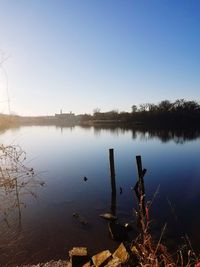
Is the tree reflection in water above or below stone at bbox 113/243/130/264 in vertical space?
above

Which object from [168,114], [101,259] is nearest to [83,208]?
[101,259]

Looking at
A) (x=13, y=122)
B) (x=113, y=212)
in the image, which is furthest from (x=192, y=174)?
(x=13, y=122)

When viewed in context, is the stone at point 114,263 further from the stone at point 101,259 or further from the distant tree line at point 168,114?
the distant tree line at point 168,114

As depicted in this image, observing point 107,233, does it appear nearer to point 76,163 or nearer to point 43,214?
point 43,214

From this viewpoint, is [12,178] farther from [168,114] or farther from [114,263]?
[168,114]

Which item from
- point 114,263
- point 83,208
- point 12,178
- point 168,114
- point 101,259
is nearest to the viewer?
point 12,178

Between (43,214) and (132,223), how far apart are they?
5.85 m

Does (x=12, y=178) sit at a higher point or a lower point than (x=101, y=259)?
higher

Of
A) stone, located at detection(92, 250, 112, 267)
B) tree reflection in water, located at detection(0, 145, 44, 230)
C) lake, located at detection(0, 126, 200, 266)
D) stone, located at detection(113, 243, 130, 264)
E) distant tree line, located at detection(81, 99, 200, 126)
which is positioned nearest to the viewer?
tree reflection in water, located at detection(0, 145, 44, 230)

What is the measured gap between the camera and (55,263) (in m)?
12.2

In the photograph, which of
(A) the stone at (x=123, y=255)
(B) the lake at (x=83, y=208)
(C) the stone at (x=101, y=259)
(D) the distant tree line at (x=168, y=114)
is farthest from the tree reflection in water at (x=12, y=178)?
(D) the distant tree line at (x=168, y=114)

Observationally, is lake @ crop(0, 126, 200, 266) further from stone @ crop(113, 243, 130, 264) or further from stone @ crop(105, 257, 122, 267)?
stone @ crop(105, 257, 122, 267)

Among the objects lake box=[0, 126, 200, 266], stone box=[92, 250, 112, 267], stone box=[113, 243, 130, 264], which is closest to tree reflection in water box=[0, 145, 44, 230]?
lake box=[0, 126, 200, 266]

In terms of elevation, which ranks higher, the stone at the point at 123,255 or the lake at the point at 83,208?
the stone at the point at 123,255
